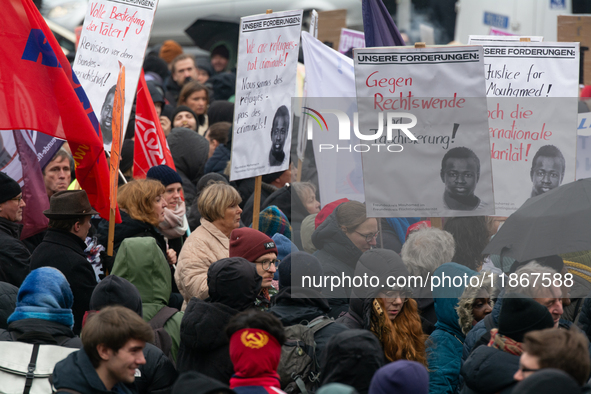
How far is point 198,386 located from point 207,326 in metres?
0.89

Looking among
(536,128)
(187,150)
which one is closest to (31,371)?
(536,128)

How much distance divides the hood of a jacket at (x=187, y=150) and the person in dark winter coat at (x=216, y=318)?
3815 mm

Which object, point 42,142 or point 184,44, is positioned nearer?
point 42,142

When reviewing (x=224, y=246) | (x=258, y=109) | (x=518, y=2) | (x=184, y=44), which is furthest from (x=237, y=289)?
(x=184, y=44)

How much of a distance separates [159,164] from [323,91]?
1554 mm

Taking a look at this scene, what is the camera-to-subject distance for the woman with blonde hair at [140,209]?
540cm

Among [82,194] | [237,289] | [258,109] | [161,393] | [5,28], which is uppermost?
[5,28]

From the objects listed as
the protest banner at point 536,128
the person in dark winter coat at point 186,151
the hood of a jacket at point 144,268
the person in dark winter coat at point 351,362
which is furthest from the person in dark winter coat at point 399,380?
the person in dark winter coat at point 186,151

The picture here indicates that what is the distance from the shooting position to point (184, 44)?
→ 57.3 feet

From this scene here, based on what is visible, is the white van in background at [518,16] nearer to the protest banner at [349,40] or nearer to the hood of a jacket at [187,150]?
the protest banner at [349,40]

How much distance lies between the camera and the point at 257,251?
4.60 meters

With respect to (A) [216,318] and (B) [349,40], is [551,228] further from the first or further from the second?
(B) [349,40]

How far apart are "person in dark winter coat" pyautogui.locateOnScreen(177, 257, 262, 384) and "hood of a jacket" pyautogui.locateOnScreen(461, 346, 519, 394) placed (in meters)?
1.19

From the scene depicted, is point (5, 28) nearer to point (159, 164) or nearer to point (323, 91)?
point (159, 164)
